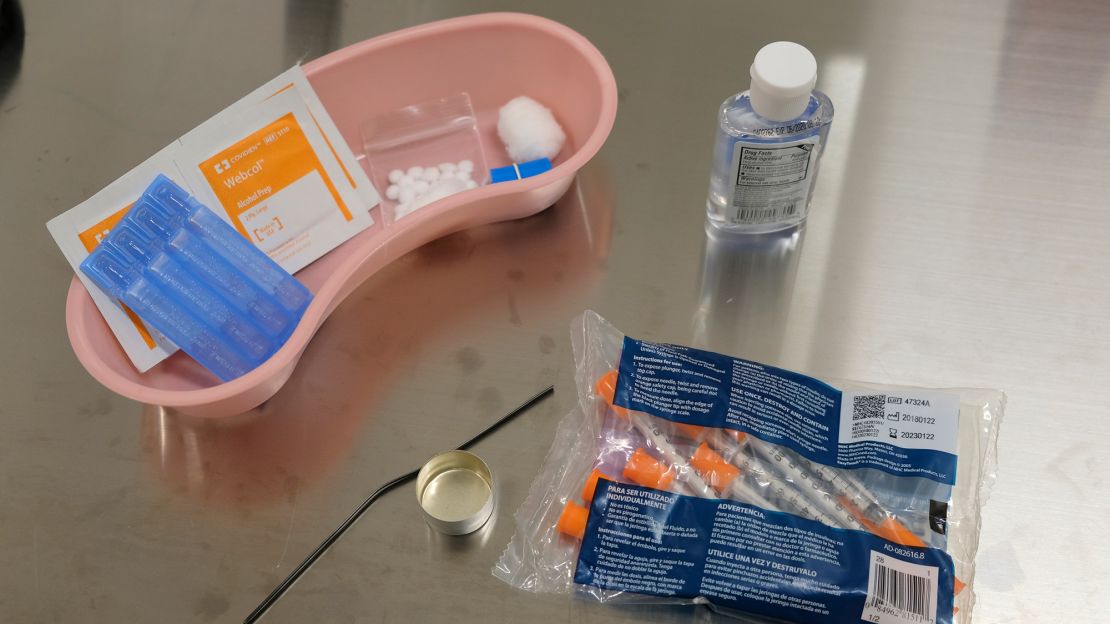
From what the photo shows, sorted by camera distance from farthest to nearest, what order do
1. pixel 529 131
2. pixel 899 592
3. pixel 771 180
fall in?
pixel 529 131, pixel 771 180, pixel 899 592

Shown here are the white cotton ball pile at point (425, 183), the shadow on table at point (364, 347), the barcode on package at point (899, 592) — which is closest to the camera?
the barcode on package at point (899, 592)

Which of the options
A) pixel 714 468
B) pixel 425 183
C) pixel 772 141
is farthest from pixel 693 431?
pixel 425 183

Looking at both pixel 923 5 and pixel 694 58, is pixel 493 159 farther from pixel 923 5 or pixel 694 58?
pixel 923 5

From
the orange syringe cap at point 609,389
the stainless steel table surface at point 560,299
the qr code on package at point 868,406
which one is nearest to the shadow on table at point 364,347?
the stainless steel table surface at point 560,299

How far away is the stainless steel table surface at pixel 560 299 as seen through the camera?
2.47 feet

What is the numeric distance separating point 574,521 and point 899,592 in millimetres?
235

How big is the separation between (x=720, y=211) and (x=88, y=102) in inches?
25.7

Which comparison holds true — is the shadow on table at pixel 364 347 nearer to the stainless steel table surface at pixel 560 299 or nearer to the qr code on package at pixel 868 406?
the stainless steel table surface at pixel 560 299

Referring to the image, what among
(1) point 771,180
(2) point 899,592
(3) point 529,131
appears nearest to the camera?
(2) point 899,592

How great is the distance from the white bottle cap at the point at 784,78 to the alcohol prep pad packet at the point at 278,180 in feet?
1.23

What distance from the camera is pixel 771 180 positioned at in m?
0.82

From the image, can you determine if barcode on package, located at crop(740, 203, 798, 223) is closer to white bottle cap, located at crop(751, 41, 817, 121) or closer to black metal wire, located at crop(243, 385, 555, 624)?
white bottle cap, located at crop(751, 41, 817, 121)

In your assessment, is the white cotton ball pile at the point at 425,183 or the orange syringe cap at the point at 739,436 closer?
the orange syringe cap at the point at 739,436

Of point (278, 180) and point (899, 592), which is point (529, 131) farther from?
Answer: point (899, 592)
